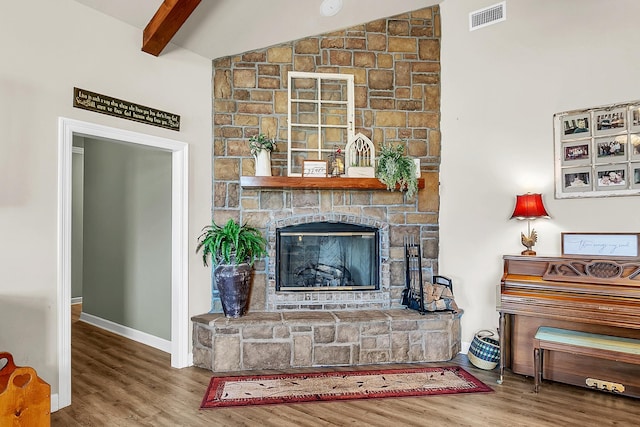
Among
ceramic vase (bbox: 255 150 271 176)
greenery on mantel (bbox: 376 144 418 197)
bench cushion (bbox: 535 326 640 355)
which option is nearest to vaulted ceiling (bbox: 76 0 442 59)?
ceramic vase (bbox: 255 150 271 176)

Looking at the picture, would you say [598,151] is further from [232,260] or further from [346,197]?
[232,260]

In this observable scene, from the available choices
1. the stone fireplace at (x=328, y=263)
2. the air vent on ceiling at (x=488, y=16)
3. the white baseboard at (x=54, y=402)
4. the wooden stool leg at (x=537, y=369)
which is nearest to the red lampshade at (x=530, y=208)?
the wooden stool leg at (x=537, y=369)

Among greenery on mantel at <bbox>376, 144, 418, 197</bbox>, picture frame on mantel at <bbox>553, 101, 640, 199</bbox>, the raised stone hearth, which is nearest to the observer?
picture frame on mantel at <bbox>553, 101, 640, 199</bbox>

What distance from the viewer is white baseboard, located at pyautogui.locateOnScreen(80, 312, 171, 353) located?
12.5 ft

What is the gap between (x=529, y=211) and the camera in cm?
314

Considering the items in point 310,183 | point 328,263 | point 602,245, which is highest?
point 310,183

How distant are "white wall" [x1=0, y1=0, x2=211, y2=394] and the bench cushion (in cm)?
349

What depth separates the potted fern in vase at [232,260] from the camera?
3275 millimetres

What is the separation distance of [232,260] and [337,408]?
1474 mm

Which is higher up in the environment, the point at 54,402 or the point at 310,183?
the point at 310,183

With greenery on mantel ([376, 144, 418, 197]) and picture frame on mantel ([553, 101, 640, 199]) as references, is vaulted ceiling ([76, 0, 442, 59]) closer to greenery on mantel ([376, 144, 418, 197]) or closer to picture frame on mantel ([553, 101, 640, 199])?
greenery on mantel ([376, 144, 418, 197])

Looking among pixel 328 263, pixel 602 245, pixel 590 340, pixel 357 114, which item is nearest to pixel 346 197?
pixel 328 263

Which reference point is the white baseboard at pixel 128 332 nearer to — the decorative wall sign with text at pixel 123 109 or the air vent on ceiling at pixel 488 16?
the decorative wall sign with text at pixel 123 109

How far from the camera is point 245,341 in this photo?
10.6ft
